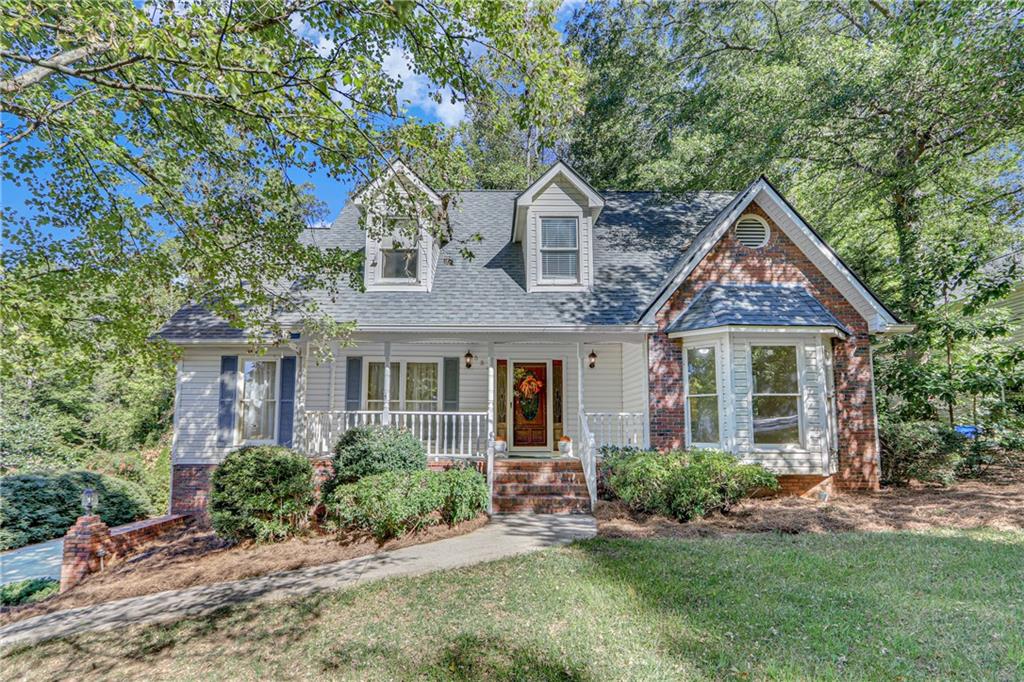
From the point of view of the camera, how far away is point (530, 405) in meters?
12.3

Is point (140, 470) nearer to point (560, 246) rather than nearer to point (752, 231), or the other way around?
point (560, 246)

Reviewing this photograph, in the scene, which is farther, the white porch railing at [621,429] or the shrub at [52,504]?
the shrub at [52,504]

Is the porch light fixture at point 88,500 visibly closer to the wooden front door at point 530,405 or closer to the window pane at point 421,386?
the window pane at point 421,386

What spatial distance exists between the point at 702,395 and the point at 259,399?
366 inches

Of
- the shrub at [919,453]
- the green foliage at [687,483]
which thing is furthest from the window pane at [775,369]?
the shrub at [919,453]

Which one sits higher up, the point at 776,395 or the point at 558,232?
the point at 558,232

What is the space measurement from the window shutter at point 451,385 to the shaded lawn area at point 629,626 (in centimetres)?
629

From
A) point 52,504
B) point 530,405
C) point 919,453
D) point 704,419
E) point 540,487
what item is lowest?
point 52,504

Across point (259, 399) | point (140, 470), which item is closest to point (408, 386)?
point (259, 399)

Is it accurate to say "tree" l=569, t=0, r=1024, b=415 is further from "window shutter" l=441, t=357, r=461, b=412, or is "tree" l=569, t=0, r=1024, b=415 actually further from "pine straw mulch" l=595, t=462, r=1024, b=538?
"window shutter" l=441, t=357, r=461, b=412

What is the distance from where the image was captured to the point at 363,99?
4953 millimetres

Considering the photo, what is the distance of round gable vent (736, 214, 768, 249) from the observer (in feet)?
35.0

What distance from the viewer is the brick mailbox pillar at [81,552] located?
6910mm

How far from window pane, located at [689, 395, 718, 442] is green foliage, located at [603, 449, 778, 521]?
1348 millimetres
